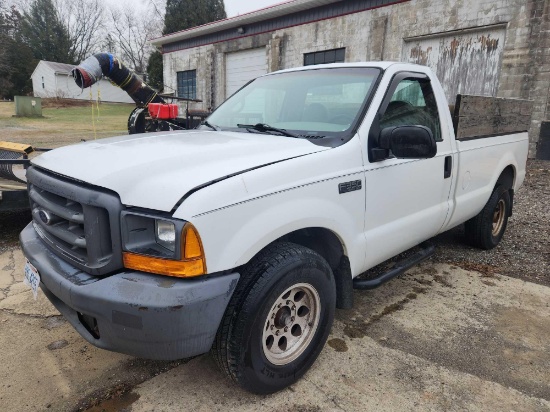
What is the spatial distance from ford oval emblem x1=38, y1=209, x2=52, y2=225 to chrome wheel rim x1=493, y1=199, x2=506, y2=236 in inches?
178

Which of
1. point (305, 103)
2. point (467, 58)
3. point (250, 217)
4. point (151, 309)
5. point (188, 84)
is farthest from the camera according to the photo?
point (188, 84)

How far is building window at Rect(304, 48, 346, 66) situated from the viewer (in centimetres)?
1368

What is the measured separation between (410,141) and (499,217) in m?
3.06

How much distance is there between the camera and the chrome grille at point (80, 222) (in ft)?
6.37

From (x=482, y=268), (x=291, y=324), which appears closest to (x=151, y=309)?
(x=291, y=324)

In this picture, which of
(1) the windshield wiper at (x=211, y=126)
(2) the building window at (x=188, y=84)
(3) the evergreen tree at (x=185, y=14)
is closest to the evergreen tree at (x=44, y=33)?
(3) the evergreen tree at (x=185, y=14)

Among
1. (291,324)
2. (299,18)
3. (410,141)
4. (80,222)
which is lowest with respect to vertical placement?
(291,324)

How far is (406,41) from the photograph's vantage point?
1185cm

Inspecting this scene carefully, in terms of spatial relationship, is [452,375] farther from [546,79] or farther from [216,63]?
[216,63]

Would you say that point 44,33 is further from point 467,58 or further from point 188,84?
point 467,58

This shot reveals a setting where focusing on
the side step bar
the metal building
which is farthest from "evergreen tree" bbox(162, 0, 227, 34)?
the side step bar

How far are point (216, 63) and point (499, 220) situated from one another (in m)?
15.8

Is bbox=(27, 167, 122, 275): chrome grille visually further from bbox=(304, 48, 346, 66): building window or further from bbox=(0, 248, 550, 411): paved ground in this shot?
bbox=(304, 48, 346, 66): building window

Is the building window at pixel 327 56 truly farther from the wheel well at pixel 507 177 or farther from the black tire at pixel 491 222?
the black tire at pixel 491 222
